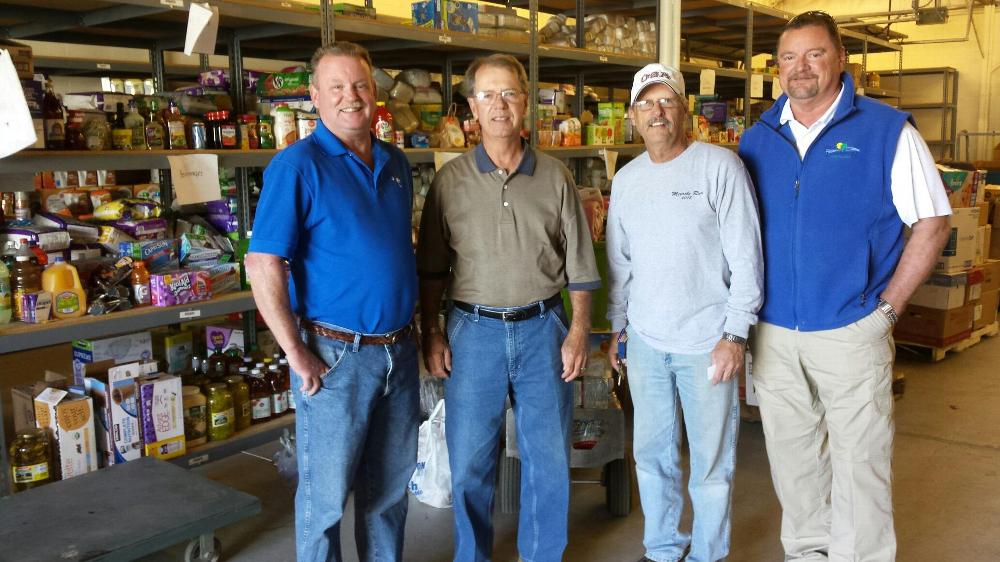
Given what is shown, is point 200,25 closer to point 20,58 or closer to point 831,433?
point 20,58

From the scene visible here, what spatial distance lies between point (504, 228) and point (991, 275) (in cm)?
551

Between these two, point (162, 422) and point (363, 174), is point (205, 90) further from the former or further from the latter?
point (363, 174)

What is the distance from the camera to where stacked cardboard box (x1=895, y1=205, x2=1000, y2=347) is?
5852 mm

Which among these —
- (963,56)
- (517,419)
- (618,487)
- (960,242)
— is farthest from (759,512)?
(963,56)

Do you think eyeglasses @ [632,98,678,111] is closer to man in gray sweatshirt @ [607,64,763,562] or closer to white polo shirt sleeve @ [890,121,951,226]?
man in gray sweatshirt @ [607,64,763,562]

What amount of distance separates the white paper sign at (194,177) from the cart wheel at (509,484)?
148 centimetres

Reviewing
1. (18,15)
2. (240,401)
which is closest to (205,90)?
(18,15)

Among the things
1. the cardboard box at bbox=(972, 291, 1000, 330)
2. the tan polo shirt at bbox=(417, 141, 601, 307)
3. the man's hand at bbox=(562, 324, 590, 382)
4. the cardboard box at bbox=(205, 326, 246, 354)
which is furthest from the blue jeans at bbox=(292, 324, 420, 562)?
the cardboard box at bbox=(972, 291, 1000, 330)

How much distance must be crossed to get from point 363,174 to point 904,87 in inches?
555

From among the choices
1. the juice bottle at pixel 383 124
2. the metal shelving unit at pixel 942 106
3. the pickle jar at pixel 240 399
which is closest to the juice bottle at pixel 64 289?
the pickle jar at pixel 240 399

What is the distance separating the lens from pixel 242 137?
3.33 meters

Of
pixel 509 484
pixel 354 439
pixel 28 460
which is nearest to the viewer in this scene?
pixel 354 439

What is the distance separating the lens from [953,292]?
5.94 m

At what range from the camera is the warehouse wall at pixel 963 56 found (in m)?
13.3
